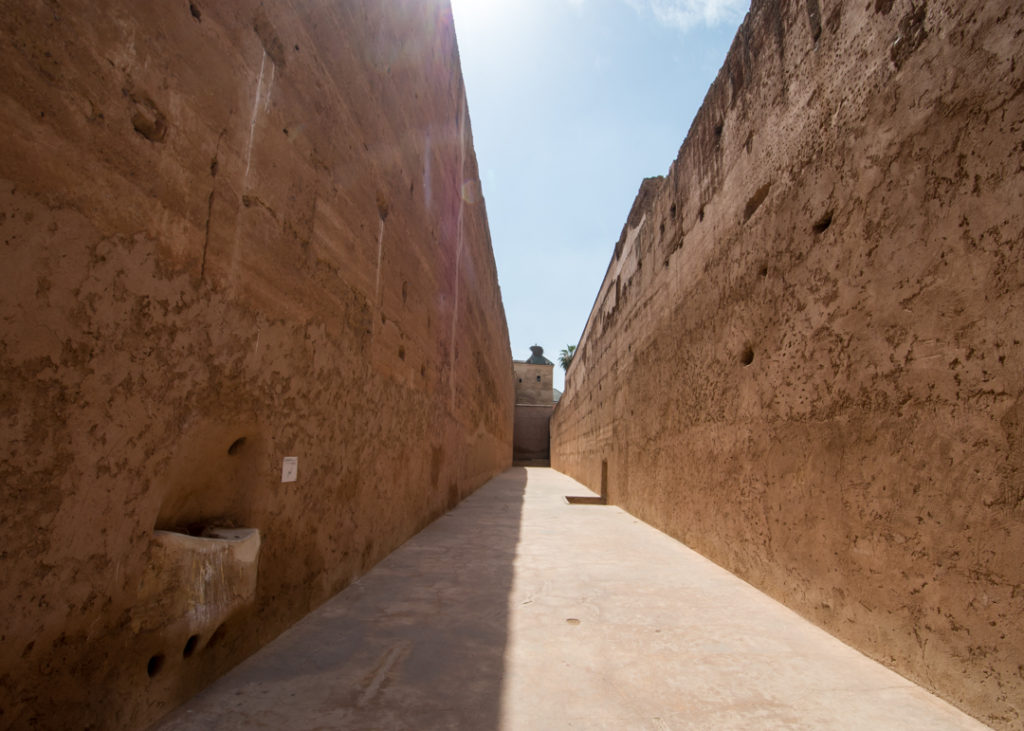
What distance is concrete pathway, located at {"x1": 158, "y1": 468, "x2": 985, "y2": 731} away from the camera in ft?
5.08

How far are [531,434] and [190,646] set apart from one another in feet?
92.2

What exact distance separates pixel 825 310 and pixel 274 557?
2765 millimetres

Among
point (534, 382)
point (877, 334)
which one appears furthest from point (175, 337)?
point (534, 382)

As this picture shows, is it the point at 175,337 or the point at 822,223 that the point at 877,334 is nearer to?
the point at 822,223

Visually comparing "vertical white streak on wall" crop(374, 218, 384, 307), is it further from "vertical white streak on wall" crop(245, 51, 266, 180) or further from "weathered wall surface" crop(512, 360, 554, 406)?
"weathered wall surface" crop(512, 360, 554, 406)

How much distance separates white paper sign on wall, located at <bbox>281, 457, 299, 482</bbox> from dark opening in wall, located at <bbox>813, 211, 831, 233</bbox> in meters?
2.79

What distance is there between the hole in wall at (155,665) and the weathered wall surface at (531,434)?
27.3 m

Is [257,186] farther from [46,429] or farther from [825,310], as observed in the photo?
[825,310]

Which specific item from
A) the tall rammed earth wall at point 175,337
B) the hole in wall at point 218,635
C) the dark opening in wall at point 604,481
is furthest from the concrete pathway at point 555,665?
the dark opening in wall at point 604,481

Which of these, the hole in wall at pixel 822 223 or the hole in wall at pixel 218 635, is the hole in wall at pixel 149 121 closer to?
the hole in wall at pixel 218 635

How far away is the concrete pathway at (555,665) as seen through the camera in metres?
1.55

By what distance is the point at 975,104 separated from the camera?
1.74m

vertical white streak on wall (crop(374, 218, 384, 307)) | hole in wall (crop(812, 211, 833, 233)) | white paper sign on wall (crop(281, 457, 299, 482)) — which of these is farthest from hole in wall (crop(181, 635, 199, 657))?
hole in wall (crop(812, 211, 833, 233))

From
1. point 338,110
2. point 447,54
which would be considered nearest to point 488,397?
point 447,54
